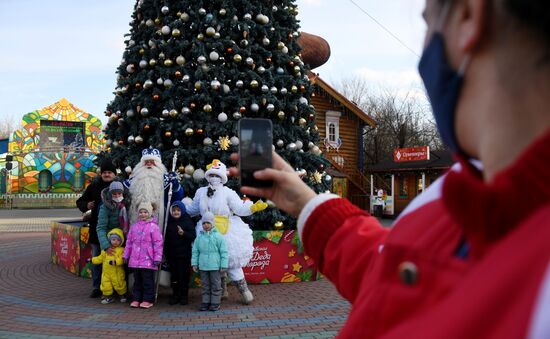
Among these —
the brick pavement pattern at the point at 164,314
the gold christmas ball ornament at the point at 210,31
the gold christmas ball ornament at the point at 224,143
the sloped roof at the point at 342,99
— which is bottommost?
the brick pavement pattern at the point at 164,314

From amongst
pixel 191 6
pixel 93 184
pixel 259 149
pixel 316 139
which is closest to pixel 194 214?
pixel 93 184

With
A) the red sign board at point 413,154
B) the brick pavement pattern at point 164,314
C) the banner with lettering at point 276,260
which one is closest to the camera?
the brick pavement pattern at point 164,314

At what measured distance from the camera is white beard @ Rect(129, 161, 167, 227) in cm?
673

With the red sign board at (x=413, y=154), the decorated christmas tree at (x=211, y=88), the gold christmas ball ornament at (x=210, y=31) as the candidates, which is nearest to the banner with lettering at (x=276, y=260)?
the decorated christmas tree at (x=211, y=88)

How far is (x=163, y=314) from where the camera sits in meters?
5.97

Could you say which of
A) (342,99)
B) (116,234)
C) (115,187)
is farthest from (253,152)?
(342,99)

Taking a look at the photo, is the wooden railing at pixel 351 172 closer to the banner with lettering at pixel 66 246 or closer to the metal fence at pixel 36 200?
the banner with lettering at pixel 66 246

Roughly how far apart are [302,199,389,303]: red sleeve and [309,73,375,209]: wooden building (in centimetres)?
2175

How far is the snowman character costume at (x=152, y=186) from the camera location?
22.1ft

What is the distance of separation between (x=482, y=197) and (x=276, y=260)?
7256mm

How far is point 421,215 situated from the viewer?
945 mm

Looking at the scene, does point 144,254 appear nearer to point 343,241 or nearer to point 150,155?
point 150,155

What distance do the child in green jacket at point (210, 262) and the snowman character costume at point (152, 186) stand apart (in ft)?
2.99

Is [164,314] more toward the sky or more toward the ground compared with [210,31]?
more toward the ground
